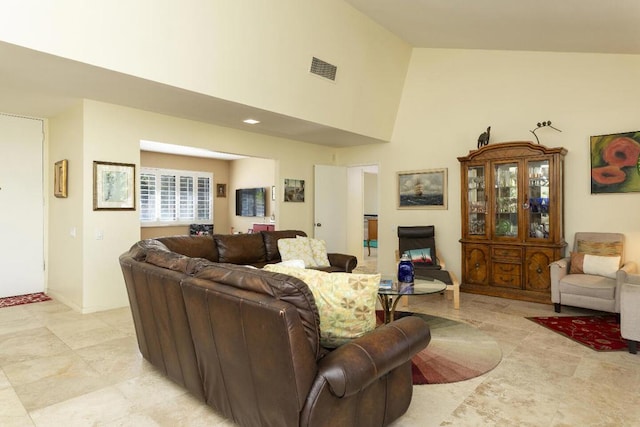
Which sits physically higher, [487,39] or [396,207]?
[487,39]

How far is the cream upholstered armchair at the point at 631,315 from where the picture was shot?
320 cm

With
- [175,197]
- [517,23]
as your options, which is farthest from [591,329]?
[175,197]

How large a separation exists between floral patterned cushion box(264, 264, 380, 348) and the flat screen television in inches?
279

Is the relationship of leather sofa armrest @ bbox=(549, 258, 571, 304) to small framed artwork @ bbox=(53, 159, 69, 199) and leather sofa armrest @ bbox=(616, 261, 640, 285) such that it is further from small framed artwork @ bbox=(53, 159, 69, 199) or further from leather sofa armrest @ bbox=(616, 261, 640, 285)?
small framed artwork @ bbox=(53, 159, 69, 199)

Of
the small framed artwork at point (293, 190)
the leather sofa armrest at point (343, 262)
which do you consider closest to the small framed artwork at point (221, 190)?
the small framed artwork at point (293, 190)

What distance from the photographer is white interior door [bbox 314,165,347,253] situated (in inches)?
281

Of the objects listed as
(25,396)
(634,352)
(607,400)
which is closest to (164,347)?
(25,396)

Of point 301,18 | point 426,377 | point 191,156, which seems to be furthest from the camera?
point 191,156

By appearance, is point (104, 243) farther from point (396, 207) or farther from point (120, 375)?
point (396, 207)

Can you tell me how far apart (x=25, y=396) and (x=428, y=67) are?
6124mm

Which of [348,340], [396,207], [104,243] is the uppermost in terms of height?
[396,207]

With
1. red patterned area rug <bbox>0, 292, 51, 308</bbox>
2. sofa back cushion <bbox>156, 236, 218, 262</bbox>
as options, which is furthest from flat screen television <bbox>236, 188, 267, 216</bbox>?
red patterned area rug <bbox>0, 292, 51, 308</bbox>

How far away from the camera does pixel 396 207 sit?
6.77 m

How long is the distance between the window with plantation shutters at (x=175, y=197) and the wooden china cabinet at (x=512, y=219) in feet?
20.4
